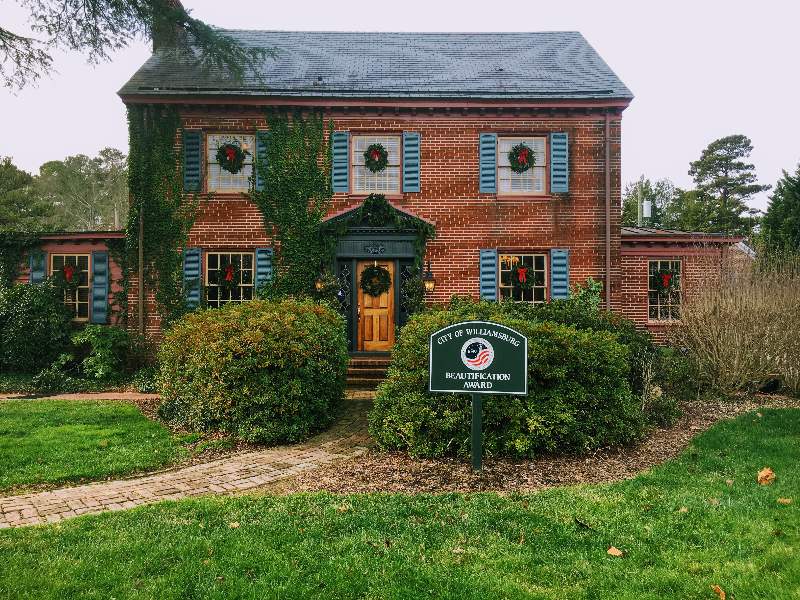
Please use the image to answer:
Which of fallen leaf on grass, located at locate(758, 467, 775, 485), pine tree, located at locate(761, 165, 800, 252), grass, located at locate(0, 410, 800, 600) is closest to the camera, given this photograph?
grass, located at locate(0, 410, 800, 600)

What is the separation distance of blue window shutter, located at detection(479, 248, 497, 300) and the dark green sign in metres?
7.32

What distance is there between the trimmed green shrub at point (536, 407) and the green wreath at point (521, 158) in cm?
741

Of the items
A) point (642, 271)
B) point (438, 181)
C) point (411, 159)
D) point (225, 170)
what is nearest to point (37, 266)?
point (225, 170)

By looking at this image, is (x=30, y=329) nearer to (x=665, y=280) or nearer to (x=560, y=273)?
(x=560, y=273)

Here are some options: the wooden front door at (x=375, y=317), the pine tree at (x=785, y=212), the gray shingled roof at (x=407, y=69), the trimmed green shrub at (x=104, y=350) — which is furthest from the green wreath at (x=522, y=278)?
the pine tree at (x=785, y=212)

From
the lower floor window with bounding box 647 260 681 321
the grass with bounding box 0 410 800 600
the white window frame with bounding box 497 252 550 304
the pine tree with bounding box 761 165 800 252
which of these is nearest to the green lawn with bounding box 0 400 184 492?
the grass with bounding box 0 410 800 600

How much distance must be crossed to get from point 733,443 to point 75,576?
6629mm

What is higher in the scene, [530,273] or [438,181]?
[438,181]

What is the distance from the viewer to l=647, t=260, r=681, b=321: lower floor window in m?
13.4

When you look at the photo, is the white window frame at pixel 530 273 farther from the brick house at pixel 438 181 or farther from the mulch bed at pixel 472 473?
the mulch bed at pixel 472 473

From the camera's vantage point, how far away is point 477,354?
530 cm

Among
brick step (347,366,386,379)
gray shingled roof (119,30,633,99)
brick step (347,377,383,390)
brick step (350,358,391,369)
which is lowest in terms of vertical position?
brick step (347,377,383,390)

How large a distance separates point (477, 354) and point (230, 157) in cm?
964

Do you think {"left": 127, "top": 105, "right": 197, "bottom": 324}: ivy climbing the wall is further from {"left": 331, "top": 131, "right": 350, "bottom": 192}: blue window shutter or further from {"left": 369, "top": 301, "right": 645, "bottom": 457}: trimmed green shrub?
{"left": 369, "top": 301, "right": 645, "bottom": 457}: trimmed green shrub
